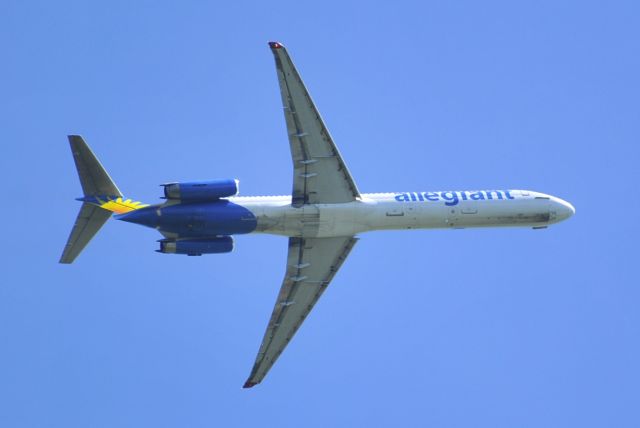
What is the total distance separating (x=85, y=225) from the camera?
67.6m

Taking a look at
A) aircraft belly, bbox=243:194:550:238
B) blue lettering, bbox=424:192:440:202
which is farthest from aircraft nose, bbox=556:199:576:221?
blue lettering, bbox=424:192:440:202

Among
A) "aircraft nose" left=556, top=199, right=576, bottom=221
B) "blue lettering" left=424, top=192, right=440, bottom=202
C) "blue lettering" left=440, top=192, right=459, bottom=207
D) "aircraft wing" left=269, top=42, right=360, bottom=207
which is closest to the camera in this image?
"aircraft wing" left=269, top=42, right=360, bottom=207

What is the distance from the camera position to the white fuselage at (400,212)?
6731 cm

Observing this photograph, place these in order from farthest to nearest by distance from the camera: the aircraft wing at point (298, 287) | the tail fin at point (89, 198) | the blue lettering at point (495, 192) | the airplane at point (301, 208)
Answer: the aircraft wing at point (298, 287)
the blue lettering at point (495, 192)
the tail fin at point (89, 198)
the airplane at point (301, 208)

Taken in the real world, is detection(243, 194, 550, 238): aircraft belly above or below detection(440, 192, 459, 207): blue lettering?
below

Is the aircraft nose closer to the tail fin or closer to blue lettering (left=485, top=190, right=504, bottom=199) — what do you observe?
blue lettering (left=485, top=190, right=504, bottom=199)

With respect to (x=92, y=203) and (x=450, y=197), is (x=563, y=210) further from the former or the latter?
(x=92, y=203)

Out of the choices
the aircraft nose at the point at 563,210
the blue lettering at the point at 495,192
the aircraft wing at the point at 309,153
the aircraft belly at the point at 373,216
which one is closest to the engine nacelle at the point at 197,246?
the aircraft belly at the point at 373,216

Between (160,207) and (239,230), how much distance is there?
17.2 feet

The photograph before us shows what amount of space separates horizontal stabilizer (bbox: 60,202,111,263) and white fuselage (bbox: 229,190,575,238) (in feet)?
28.4

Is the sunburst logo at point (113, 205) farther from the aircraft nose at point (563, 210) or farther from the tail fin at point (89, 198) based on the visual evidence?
the aircraft nose at point (563, 210)

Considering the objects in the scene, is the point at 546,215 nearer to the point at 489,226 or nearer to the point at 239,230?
the point at 489,226

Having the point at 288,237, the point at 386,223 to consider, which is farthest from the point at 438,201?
the point at 288,237

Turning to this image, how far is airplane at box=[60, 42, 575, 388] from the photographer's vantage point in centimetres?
6531
